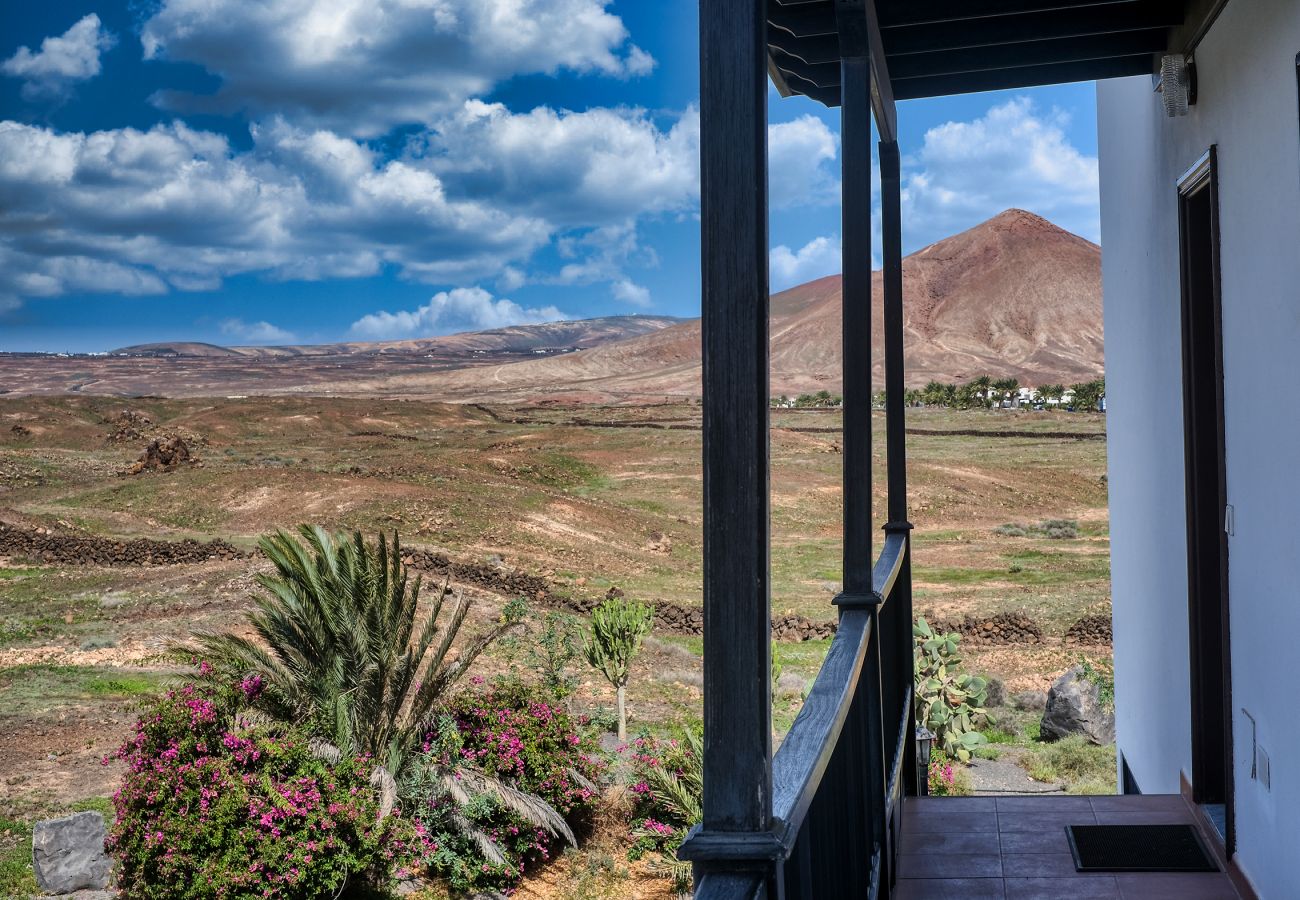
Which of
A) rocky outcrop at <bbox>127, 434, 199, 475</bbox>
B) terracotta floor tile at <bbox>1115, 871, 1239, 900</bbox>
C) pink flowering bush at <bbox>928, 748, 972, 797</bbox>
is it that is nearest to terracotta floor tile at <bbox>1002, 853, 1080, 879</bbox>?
terracotta floor tile at <bbox>1115, 871, 1239, 900</bbox>

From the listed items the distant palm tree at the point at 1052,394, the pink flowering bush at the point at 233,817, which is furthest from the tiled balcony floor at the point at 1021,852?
the distant palm tree at the point at 1052,394

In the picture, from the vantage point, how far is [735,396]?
1.29 m

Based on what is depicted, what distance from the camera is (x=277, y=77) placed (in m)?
200

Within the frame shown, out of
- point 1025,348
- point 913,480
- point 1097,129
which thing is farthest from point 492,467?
point 1025,348

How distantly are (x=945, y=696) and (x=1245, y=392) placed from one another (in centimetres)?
674

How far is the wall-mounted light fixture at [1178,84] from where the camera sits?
354 cm

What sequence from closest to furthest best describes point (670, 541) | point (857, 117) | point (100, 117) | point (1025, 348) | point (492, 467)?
1. point (857, 117)
2. point (670, 541)
3. point (492, 467)
4. point (1025, 348)
5. point (100, 117)

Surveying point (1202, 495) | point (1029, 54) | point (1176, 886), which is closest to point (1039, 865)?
point (1176, 886)

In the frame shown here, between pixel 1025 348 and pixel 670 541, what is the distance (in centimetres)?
9314

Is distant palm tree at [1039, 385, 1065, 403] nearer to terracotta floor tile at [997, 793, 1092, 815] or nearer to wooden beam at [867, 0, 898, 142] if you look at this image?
wooden beam at [867, 0, 898, 142]

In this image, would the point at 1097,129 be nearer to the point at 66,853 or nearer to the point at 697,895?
the point at 697,895

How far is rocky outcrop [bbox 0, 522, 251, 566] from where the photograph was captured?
56.6 feet

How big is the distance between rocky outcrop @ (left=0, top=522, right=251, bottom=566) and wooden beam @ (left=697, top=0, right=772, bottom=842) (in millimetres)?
17263

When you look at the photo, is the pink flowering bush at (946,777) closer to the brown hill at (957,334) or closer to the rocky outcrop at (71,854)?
the rocky outcrop at (71,854)
